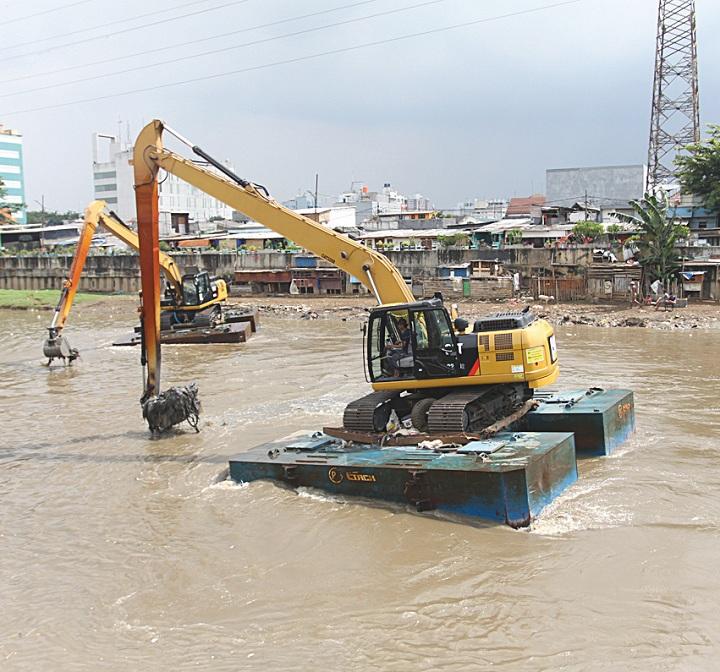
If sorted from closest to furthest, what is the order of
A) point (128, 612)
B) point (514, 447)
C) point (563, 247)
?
point (128, 612)
point (514, 447)
point (563, 247)

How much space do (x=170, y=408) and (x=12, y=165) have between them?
344ft

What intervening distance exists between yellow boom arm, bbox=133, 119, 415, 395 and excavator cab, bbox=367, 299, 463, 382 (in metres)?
1.01

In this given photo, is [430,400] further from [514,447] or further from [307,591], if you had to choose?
[307,591]

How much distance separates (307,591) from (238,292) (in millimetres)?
39416

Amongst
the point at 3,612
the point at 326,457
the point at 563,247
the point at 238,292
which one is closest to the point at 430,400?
the point at 326,457

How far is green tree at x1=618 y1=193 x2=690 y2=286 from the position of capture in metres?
32.0

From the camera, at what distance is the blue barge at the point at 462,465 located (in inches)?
364

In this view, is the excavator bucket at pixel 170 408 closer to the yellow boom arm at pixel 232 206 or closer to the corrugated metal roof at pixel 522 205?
the yellow boom arm at pixel 232 206

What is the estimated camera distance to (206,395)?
19.3 metres

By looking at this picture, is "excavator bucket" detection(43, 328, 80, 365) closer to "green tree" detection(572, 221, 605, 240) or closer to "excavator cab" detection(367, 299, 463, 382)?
"excavator cab" detection(367, 299, 463, 382)

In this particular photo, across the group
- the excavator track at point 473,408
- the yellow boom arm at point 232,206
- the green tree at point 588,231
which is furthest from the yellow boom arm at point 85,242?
the green tree at point 588,231

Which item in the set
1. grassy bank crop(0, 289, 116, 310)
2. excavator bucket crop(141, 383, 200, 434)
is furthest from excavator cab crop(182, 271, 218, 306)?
grassy bank crop(0, 289, 116, 310)

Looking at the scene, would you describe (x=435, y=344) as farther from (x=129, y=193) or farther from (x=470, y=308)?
(x=129, y=193)

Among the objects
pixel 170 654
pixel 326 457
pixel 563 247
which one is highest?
pixel 563 247
